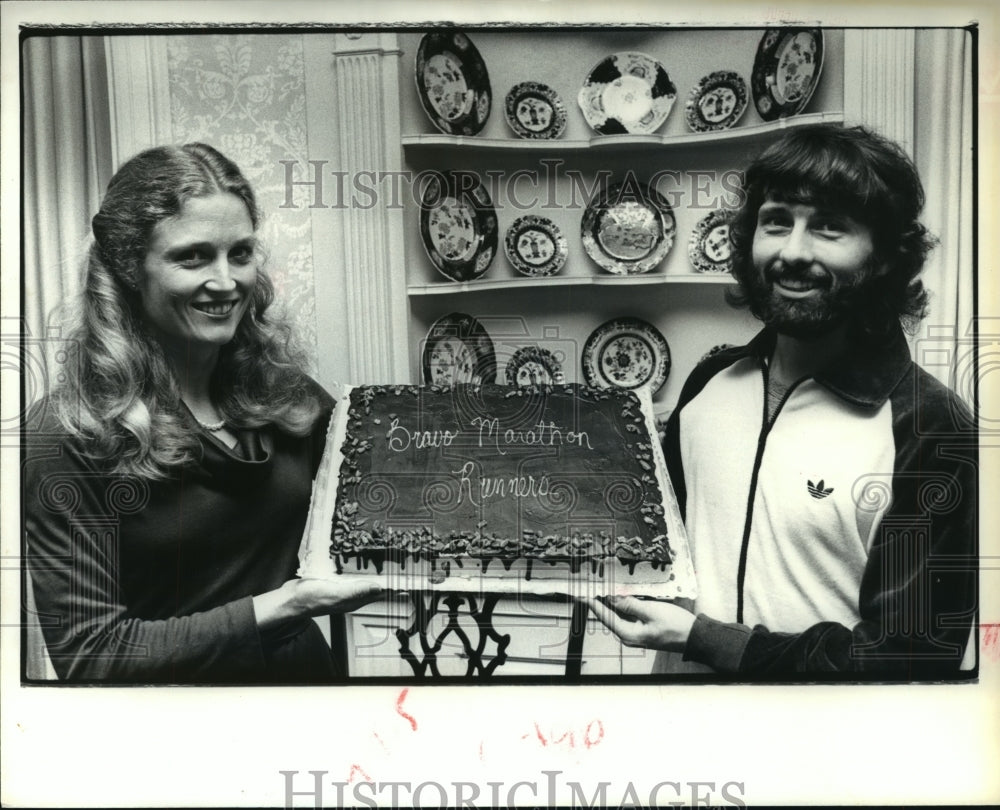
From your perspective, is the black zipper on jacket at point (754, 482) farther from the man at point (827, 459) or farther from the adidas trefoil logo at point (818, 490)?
the adidas trefoil logo at point (818, 490)

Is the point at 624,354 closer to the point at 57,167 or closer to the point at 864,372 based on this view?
the point at 864,372

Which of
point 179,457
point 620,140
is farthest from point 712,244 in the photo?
point 179,457

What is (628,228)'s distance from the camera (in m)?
2.43

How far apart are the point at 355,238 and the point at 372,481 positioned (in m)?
0.59

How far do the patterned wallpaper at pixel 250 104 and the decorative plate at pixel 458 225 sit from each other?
1.04 feet

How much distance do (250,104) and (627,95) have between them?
0.91m

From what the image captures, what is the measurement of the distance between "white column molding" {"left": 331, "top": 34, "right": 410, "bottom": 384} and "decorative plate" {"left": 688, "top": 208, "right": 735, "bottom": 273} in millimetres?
714

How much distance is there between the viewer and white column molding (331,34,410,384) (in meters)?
2.37

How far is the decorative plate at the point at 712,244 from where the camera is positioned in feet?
7.90

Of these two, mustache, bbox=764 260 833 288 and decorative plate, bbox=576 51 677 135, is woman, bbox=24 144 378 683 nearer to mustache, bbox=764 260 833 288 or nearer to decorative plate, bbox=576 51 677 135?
decorative plate, bbox=576 51 677 135

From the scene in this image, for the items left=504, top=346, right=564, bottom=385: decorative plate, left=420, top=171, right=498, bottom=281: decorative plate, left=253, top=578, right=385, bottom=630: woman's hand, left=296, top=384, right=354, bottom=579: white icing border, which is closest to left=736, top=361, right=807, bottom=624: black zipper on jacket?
left=504, top=346, right=564, bottom=385: decorative plate

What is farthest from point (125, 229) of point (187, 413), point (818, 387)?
point (818, 387)

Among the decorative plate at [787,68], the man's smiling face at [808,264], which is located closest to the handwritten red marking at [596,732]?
the man's smiling face at [808,264]

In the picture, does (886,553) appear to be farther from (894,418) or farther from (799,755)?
(799,755)
